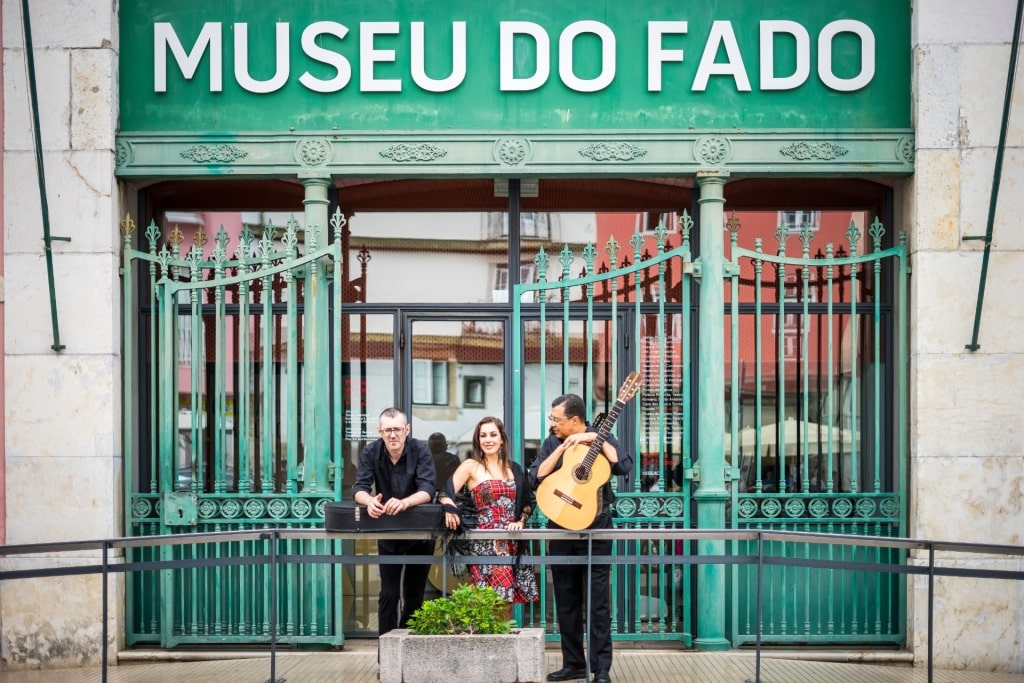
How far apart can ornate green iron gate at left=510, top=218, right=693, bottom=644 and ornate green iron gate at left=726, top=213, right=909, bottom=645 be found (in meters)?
0.43

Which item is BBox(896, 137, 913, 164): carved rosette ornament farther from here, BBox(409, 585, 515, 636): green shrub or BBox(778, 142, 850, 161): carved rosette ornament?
BBox(409, 585, 515, 636): green shrub

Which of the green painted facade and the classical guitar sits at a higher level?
the green painted facade

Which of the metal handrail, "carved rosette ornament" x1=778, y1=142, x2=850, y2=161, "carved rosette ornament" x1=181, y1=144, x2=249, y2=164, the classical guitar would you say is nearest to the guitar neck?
the classical guitar

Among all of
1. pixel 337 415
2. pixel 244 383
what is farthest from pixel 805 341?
pixel 244 383

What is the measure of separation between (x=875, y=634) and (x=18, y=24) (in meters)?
7.97

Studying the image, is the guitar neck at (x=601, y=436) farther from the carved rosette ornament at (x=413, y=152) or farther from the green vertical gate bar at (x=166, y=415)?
the green vertical gate bar at (x=166, y=415)

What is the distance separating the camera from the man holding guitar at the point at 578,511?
773 cm

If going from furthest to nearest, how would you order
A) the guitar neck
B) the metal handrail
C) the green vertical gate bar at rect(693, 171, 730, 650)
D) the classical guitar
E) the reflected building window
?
the reflected building window → the green vertical gate bar at rect(693, 171, 730, 650) → the classical guitar → the guitar neck → the metal handrail

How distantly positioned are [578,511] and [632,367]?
2088mm

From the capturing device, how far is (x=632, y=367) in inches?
378

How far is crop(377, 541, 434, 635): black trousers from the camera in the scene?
26.7ft

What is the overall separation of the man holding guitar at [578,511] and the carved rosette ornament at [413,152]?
246 centimetres

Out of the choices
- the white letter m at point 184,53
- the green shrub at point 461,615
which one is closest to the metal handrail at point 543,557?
the green shrub at point 461,615

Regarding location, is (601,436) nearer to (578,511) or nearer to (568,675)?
(578,511)
